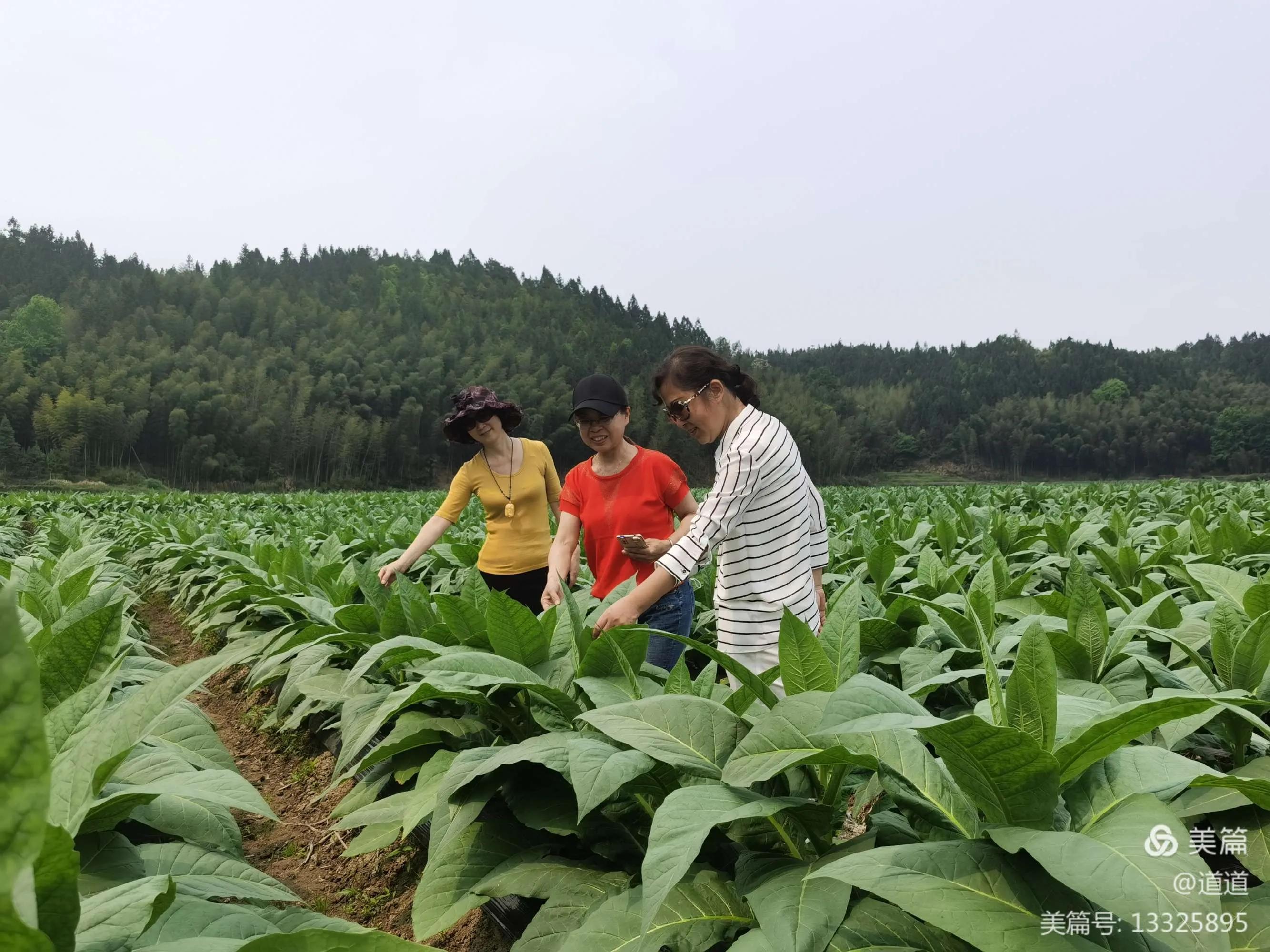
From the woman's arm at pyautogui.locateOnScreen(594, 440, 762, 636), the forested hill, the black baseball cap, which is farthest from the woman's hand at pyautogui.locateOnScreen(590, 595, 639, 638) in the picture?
the forested hill

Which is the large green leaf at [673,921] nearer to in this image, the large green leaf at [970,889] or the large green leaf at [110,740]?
the large green leaf at [970,889]

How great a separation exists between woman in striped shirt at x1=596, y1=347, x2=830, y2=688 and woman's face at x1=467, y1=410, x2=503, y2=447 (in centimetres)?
153

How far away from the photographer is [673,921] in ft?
5.10

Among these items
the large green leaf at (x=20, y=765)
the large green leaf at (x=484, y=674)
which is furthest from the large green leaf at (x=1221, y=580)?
the large green leaf at (x=20, y=765)

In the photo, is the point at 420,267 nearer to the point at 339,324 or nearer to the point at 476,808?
the point at 339,324

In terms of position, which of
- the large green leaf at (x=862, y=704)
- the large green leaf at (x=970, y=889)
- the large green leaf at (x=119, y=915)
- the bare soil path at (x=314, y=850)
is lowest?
the bare soil path at (x=314, y=850)

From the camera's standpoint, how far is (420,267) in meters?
123

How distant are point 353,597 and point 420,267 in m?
125

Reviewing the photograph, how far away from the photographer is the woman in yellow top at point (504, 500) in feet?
14.6

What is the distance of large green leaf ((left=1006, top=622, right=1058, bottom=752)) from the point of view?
143 centimetres

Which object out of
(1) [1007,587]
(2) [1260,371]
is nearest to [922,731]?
(1) [1007,587]

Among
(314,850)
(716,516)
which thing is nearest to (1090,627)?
(716,516)

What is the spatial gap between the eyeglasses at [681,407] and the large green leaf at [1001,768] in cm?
173

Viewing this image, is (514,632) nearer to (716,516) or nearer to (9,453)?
(716,516)
